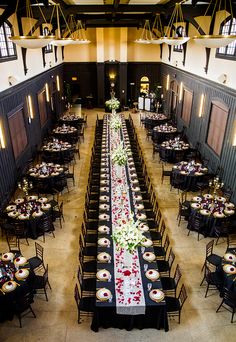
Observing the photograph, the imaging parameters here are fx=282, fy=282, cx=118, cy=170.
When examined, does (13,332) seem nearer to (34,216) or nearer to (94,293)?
(94,293)

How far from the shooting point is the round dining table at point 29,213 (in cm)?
880

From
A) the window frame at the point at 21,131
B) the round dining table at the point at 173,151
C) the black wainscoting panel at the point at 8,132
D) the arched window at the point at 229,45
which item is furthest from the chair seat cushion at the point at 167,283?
the arched window at the point at 229,45

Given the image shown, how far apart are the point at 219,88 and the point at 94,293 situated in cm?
963

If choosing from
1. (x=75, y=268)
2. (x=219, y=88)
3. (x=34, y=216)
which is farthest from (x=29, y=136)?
(x=219, y=88)

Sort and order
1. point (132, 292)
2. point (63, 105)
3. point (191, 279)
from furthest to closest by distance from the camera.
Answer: point (63, 105), point (191, 279), point (132, 292)

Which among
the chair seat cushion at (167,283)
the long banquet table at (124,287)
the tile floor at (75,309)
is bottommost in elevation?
the tile floor at (75,309)

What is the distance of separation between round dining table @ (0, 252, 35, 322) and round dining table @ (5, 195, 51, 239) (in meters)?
1.92

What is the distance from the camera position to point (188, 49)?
16547 mm

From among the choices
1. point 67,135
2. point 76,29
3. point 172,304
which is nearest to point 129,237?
point 172,304

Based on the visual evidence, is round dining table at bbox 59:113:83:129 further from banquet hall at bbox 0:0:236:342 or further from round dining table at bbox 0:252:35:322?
round dining table at bbox 0:252:35:322

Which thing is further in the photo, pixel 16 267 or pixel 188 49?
pixel 188 49

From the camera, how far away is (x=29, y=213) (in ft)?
29.5

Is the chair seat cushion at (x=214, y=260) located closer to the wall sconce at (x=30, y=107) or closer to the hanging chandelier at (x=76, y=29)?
the hanging chandelier at (x=76, y=29)

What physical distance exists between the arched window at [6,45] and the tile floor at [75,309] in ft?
21.9
